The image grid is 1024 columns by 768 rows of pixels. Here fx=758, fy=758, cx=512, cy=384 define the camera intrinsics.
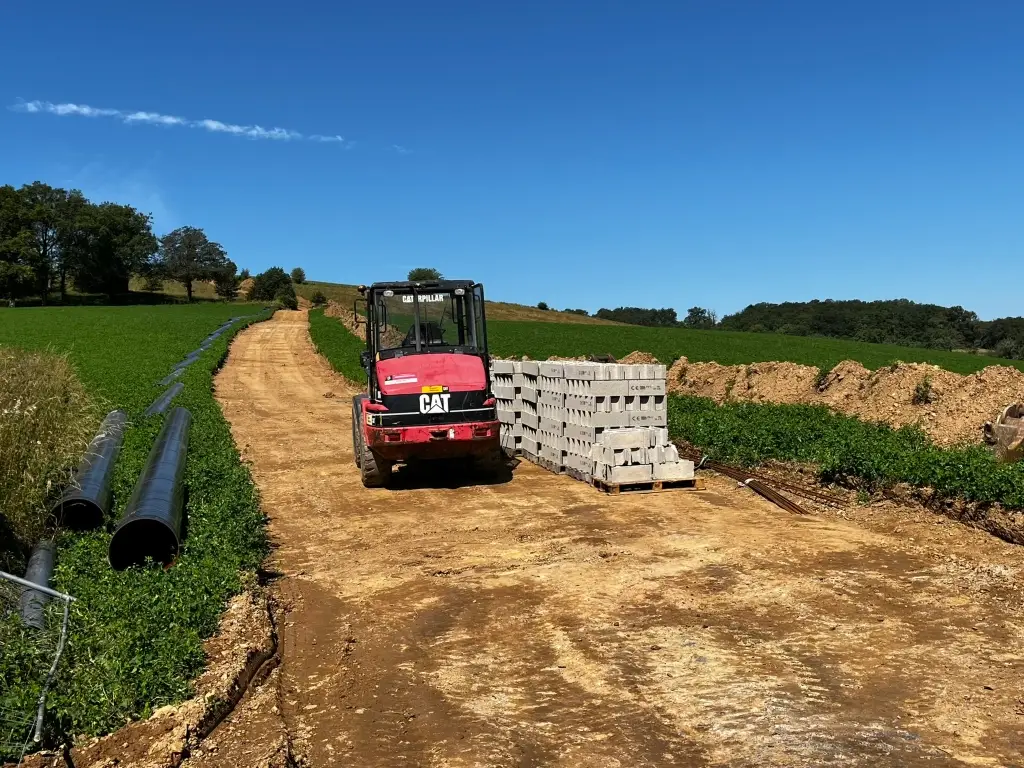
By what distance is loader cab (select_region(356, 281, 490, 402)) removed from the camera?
11.4m

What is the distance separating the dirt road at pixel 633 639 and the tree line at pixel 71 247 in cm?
9045

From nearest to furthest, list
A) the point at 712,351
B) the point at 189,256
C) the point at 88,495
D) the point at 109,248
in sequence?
the point at 88,495
the point at 712,351
the point at 109,248
the point at 189,256

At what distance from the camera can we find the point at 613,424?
37.1ft

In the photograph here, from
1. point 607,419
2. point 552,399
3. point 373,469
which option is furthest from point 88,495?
point 552,399

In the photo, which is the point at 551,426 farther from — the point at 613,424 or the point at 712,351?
the point at 712,351

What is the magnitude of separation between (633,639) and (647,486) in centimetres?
549

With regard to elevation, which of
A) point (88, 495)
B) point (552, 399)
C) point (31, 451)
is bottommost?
point (88, 495)

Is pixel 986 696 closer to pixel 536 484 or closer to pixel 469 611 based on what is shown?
pixel 469 611

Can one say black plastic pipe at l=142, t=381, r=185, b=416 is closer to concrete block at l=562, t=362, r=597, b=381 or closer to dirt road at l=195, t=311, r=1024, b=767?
dirt road at l=195, t=311, r=1024, b=767

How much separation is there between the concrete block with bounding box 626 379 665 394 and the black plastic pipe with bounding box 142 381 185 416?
9.98 meters

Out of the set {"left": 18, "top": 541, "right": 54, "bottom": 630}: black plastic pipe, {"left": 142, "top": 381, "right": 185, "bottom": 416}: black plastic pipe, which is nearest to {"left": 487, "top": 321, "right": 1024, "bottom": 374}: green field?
{"left": 142, "top": 381, "right": 185, "bottom": 416}: black plastic pipe

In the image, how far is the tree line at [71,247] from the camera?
84.4m

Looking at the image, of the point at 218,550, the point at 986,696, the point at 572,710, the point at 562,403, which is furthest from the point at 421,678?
the point at 562,403

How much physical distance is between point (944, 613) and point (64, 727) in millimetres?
6469
